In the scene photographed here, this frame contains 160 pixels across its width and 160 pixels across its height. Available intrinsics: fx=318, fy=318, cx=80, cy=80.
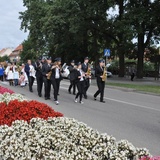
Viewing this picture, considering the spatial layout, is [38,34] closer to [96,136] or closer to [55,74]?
[55,74]

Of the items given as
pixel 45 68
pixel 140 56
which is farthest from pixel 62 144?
pixel 140 56

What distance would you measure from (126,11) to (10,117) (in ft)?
86.1

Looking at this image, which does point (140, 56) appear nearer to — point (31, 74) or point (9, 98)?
point (31, 74)

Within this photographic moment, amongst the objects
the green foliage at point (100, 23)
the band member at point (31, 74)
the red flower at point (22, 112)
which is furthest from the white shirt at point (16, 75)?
the red flower at point (22, 112)

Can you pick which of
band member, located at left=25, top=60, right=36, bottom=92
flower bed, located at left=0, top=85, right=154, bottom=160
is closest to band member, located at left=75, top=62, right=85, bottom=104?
band member, located at left=25, top=60, right=36, bottom=92

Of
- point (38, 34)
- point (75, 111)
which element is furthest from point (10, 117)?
point (38, 34)

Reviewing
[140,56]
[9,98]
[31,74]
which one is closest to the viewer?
[9,98]

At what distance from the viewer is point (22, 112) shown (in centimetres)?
639

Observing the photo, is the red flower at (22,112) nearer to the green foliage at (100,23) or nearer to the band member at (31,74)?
the band member at (31,74)

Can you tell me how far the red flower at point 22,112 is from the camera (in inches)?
248

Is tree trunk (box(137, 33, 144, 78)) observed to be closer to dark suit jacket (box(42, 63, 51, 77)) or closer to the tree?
the tree

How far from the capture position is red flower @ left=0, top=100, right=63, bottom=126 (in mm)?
6304

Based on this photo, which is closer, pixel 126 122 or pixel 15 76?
pixel 126 122

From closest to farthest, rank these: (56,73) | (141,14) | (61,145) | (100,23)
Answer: (61,145) → (56,73) → (141,14) → (100,23)
